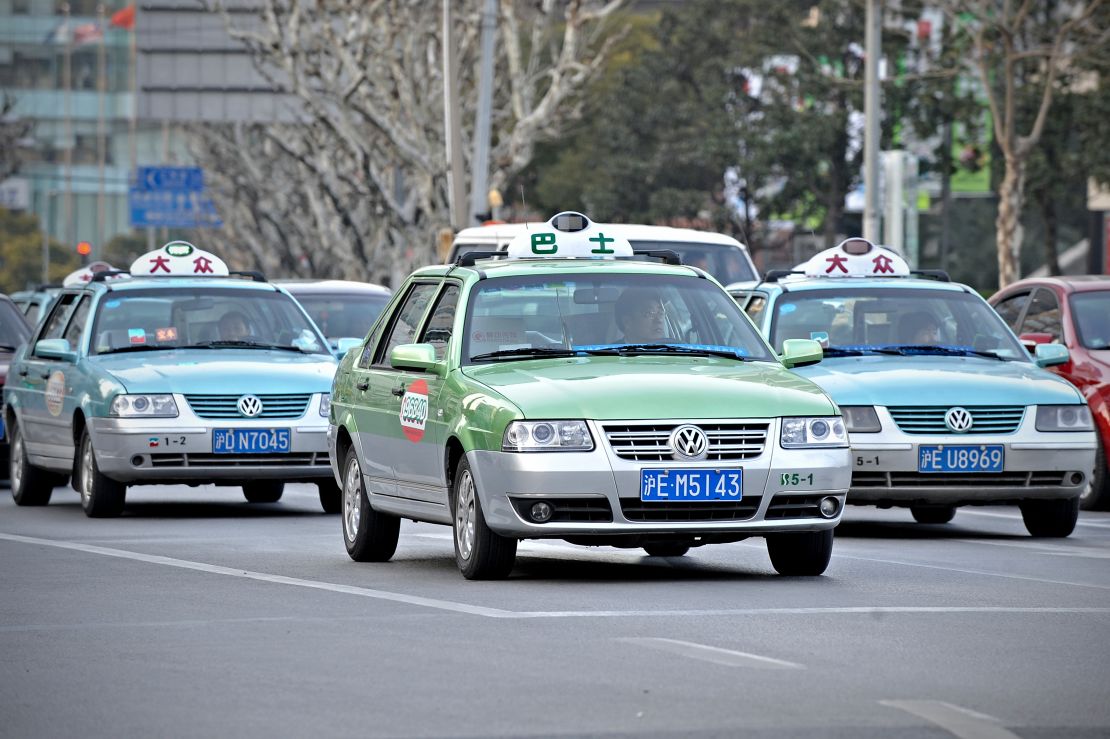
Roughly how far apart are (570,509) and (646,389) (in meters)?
0.63

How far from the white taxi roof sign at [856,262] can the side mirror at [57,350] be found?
5.17m

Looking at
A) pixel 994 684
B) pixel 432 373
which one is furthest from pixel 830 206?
pixel 994 684

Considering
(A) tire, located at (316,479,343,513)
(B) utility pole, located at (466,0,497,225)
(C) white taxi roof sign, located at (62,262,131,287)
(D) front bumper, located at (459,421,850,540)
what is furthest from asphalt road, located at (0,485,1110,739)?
(B) utility pole, located at (466,0,497,225)

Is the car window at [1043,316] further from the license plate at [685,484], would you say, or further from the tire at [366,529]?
the license plate at [685,484]

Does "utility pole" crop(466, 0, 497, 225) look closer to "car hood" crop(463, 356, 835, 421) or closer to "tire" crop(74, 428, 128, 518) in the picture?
"tire" crop(74, 428, 128, 518)

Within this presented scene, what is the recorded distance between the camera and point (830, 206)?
2315 inches

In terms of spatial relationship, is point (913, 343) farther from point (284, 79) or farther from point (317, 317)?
point (284, 79)

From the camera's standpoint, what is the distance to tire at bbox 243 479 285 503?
19.2m

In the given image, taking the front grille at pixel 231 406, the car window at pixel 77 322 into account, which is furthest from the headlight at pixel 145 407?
the car window at pixel 77 322

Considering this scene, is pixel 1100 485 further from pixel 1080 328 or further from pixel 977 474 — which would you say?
pixel 977 474

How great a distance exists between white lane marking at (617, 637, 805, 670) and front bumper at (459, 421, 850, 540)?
1.77 m

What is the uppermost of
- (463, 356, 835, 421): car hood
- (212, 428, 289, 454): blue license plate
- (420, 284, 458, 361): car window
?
(420, 284, 458, 361): car window

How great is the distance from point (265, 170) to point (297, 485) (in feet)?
195

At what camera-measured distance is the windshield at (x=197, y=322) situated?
17.7 m
